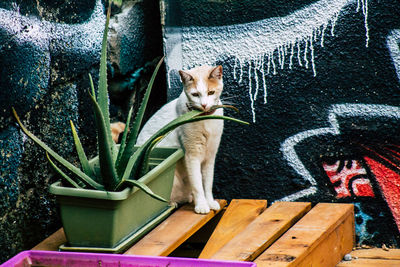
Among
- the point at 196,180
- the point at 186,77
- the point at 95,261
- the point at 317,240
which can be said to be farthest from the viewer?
the point at 196,180

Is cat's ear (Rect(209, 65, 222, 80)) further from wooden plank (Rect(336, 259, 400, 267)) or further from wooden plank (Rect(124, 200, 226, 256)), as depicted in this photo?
wooden plank (Rect(336, 259, 400, 267))

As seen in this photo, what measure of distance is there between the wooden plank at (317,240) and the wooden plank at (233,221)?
0.21m

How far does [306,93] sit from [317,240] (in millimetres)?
814

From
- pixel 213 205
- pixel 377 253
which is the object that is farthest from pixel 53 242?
pixel 377 253

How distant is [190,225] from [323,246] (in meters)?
0.55

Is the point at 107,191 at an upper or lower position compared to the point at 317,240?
upper

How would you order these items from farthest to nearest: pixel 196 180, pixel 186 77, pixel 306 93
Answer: pixel 306 93, pixel 196 180, pixel 186 77

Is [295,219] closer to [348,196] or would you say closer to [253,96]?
[348,196]

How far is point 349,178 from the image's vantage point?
8.57 ft

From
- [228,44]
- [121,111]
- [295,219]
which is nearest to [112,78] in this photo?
[121,111]

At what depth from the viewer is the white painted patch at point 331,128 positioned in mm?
2531

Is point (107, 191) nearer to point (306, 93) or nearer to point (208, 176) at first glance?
point (208, 176)

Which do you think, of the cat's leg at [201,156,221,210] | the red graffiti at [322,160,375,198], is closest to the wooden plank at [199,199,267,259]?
the cat's leg at [201,156,221,210]

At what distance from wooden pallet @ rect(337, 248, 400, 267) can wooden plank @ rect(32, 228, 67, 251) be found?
1206 millimetres
